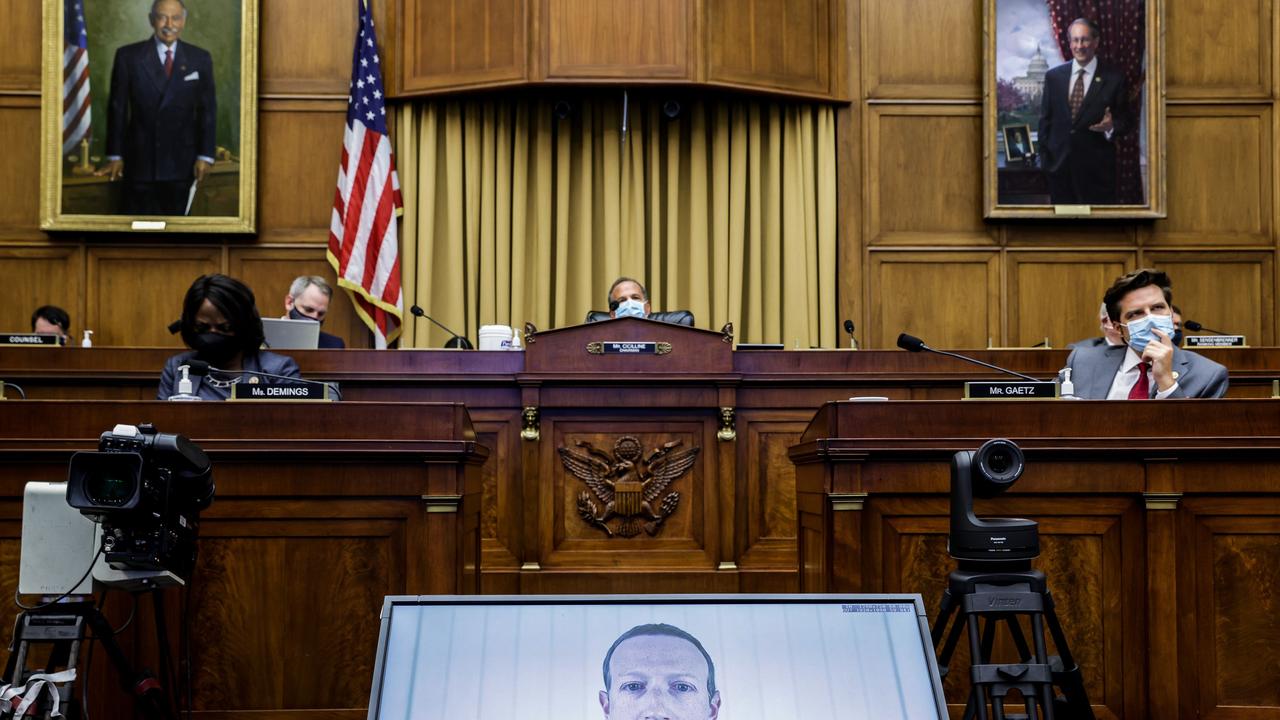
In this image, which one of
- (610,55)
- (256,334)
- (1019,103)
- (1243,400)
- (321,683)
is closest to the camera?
(321,683)

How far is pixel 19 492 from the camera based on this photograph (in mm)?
2959

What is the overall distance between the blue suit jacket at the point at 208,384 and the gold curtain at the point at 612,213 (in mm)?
3213

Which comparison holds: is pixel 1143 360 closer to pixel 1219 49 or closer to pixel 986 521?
pixel 986 521

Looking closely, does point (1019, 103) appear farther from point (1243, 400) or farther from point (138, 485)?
point (138, 485)

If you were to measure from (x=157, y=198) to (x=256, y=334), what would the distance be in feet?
12.9

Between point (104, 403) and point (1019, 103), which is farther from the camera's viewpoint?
point (1019, 103)

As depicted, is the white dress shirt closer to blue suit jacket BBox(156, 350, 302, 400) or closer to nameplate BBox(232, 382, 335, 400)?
nameplate BBox(232, 382, 335, 400)

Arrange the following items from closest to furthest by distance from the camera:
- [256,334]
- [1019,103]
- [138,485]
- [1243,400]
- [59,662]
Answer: [138,485], [59,662], [1243,400], [256,334], [1019,103]

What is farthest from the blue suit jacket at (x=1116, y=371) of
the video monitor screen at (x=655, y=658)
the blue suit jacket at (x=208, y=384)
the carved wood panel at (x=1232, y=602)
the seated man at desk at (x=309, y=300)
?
the seated man at desk at (x=309, y=300)

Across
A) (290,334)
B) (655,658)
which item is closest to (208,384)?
(290,334)

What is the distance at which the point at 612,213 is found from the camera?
7641 mm

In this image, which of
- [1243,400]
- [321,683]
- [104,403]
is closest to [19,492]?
[104,403]

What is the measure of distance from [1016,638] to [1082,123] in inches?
236

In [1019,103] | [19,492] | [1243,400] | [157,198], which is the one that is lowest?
[19,492]
